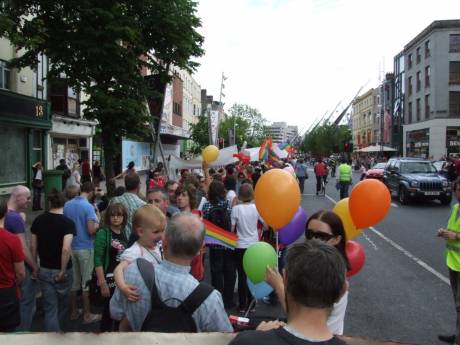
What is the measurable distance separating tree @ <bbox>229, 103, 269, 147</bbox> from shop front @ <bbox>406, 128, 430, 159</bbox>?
23.4 metres

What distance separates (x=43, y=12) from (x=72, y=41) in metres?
1.62

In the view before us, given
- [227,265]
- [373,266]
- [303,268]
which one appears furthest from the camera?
[373,266]

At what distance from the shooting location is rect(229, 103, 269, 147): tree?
6850cm

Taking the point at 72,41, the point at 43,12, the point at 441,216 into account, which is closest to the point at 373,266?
the point at 441,216

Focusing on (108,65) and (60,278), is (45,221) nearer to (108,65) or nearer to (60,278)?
(60,278)

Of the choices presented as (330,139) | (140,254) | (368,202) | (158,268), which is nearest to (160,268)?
(158,268)

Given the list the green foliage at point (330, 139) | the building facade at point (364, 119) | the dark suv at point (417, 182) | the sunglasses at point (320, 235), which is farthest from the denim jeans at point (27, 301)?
the green foliage at point (330, 139)

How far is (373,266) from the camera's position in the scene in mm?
7793

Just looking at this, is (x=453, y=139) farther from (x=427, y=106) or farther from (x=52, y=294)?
(x=52, y=294)

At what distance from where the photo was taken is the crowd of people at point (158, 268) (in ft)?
5.43

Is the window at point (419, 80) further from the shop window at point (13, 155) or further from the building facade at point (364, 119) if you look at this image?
the shop window at point (13, 155)

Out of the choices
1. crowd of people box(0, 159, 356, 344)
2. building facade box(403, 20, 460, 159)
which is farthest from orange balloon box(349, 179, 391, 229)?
building facade box(403, 20, 460, 159)

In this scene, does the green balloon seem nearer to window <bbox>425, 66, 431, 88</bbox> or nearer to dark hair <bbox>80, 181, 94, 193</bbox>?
dark hair <bbox>80, 181, 94, 193</bbox>

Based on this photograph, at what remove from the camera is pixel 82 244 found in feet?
17.6
